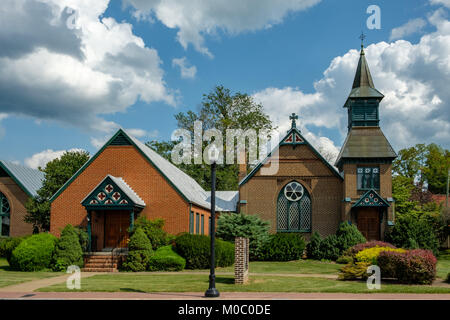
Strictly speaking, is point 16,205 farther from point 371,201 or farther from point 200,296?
point 200,296

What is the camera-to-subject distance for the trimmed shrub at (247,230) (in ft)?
105

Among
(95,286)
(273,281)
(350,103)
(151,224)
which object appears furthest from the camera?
(350,103)

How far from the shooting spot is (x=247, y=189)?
35.7 meters

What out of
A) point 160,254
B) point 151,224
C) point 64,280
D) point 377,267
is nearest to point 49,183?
point 151,224

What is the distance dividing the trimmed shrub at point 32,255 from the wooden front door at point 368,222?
68.8 feet

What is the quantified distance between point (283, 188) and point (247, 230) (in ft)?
17.3

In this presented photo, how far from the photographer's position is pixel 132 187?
98.8 ft

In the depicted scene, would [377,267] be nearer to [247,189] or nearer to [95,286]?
[95,286]

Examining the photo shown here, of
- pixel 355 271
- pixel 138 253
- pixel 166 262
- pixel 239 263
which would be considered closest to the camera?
pixel 239 263

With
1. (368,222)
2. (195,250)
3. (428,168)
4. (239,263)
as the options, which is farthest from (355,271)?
(428,168)

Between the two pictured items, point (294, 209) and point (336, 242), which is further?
point (294, 209)

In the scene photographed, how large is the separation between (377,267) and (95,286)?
11142 mm

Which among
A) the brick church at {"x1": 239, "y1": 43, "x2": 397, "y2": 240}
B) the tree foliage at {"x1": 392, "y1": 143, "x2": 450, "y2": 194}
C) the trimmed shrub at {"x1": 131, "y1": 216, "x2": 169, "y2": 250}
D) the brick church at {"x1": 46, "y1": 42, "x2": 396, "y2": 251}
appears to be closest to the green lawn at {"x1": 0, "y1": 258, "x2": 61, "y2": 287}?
the trimmed shrub at {"x1": 131, "y1": 216, "x2": 169, "y2": 250}

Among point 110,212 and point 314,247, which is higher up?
point 110,212
